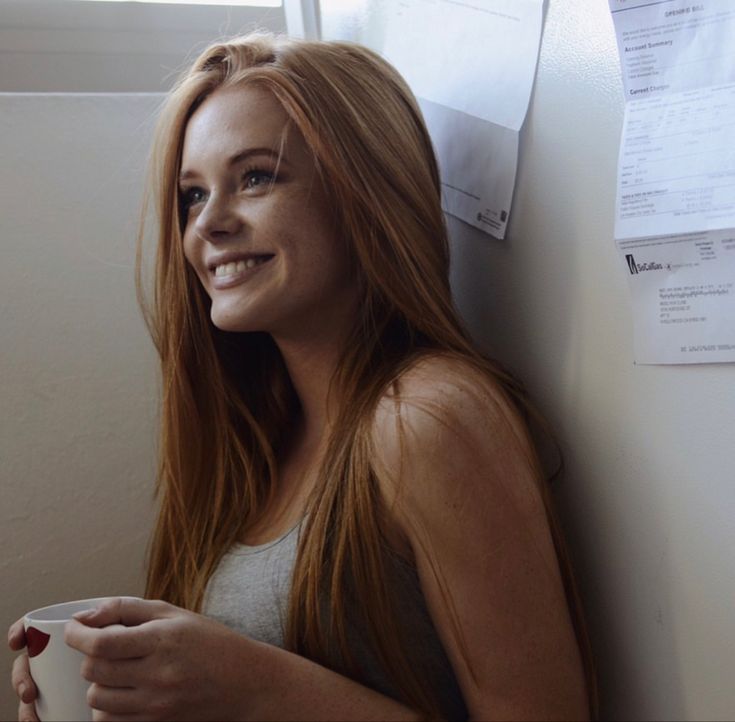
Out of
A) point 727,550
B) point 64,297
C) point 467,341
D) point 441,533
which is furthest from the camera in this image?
point 64,297

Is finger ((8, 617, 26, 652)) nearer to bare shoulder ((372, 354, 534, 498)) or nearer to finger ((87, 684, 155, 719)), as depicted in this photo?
finger ((87, 684, 155, 719))

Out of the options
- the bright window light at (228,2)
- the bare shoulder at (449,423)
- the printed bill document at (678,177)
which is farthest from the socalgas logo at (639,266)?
the bright window light at (228,2)

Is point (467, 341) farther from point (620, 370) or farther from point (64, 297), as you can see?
point (64, 297)

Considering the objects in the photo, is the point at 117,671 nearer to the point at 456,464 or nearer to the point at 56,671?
the point at 56,671

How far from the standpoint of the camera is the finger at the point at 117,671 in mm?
836

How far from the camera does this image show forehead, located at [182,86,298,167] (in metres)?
1.03

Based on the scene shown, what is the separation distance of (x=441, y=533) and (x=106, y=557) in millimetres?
611

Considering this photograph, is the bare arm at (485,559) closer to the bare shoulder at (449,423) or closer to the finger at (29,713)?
the bare shoulder at (449,423)

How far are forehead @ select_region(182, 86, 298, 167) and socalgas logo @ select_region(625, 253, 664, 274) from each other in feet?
1.20

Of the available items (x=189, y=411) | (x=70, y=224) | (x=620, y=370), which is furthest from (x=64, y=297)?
(x=620, y=370)

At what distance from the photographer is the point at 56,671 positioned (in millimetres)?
853

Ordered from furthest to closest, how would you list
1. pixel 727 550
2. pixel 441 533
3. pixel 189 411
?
pixel 189 411 → pixel 441 533 → pixel 727 550

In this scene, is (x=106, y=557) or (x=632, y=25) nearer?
(x=632, y=25)

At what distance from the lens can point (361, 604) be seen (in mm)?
911
